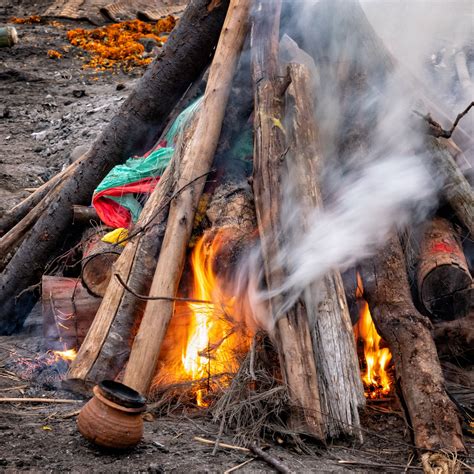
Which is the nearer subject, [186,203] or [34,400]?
[34,400]

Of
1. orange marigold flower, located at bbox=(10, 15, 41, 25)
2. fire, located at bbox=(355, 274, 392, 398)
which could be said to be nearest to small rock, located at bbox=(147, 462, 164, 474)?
fire, located at bbox=(355, 274, 392, 398)

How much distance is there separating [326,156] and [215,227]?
1.07 meters

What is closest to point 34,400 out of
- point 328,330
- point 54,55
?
point 328,330

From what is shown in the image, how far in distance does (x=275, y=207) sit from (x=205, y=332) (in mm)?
918

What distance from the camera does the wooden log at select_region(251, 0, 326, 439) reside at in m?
3.11

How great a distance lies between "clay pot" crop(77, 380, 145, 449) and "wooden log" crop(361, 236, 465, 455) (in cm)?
145

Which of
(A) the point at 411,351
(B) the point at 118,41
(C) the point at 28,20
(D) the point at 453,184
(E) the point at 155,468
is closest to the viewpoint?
(E) the point at 155,468

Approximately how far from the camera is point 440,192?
167 inches

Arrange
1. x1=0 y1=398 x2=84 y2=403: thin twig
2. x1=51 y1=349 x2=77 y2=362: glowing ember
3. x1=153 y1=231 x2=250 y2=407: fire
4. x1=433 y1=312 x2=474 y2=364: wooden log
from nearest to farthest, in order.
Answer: x1=0 y1=398 x2=84 y2=403: thin twig → x1=153 y1=231 x2=250 y2=407: fire → x1=433 y1=312 x2=474 y2=364: wooden log → x1=51 y1=349 x2=77 y2=362: glowing ember

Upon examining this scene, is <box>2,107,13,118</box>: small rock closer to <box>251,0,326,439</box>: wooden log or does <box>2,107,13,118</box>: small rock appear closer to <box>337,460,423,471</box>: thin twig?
<box>251,0,326,439</box>: wooden log

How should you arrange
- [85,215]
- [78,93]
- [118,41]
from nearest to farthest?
[85,215]
[78,93]
[118,41]

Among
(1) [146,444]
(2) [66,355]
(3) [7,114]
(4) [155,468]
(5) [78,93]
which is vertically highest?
(5) [78,93]

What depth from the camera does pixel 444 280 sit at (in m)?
3.80

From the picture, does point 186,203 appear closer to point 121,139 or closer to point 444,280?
point 121,139
